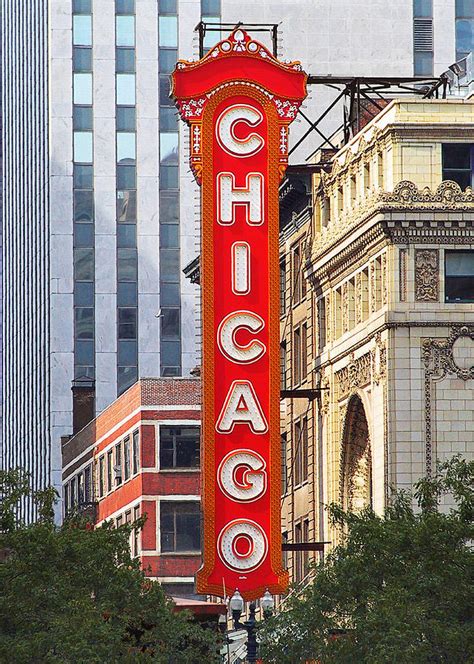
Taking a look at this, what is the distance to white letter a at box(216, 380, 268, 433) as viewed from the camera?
82.1 m

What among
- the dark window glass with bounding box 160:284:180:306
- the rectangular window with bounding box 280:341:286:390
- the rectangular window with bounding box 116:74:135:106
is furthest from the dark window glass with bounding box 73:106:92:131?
the rectangular window with bounding box 280:341:286:390

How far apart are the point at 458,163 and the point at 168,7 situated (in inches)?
3306

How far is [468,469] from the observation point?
6344cm

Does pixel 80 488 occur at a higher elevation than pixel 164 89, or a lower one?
lower

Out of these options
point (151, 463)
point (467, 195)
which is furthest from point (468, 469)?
point (151, 463)

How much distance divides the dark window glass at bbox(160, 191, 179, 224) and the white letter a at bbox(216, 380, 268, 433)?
260ft

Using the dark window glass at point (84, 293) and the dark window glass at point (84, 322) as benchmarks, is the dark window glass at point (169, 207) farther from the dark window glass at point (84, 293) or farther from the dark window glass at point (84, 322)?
the dark window glass at point (84, 322)

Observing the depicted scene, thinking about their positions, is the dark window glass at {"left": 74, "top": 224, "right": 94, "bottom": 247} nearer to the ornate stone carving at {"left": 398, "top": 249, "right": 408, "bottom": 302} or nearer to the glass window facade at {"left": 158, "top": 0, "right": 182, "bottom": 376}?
the glass window facade at {"left": 158, "top": 0, "right": 182, "bottom": 376}

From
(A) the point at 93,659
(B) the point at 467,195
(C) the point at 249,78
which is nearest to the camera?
(A) the point at 93,659

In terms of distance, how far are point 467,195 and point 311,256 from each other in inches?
481

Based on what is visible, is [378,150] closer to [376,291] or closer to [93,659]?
[376,291]

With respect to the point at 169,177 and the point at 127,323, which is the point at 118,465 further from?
the point at 169,177

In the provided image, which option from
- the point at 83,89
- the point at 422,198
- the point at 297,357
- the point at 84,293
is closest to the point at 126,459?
the point at 297,357

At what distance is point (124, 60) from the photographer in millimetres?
160750
